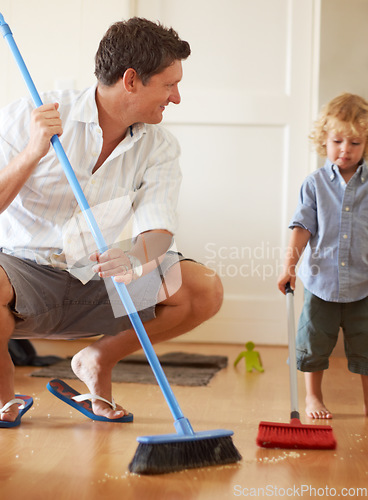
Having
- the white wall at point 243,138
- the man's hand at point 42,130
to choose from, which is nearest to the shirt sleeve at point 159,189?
the man's hand at point 42,130

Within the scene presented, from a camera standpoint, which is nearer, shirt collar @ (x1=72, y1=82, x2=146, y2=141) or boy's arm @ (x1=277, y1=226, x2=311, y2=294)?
shirt collar @ (x1=72, y1=82, x2=146, y2=141)

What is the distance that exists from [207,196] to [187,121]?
33 cm

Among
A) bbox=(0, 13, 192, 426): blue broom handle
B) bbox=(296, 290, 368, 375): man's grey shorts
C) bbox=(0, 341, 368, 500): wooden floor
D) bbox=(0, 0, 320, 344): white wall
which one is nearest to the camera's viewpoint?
bbox=(0, 341, 368, 500): wooden floor

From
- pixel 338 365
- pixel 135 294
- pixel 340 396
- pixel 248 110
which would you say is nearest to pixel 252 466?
pixel 135 294

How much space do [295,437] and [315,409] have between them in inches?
14.6

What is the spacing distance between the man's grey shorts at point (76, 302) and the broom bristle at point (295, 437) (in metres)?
0.37

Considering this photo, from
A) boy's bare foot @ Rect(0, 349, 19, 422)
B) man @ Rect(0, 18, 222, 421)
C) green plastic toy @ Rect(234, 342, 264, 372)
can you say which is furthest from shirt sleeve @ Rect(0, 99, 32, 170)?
green plastic toy @ Rect(234, 342, 264, 372)

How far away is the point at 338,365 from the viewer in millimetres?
2379

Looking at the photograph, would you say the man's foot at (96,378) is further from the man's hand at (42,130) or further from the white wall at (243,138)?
the white wall at (243,138)

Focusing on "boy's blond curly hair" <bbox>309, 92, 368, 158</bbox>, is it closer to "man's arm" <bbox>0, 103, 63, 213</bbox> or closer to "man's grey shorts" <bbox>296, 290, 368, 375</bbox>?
"man's grey shorts" <bbox>296, 290, 368, 375</bbox>

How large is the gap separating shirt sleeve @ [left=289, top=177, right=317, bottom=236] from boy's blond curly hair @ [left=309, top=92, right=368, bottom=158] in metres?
0.15

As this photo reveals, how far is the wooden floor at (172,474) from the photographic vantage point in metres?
1.02

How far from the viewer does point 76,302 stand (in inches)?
57.7

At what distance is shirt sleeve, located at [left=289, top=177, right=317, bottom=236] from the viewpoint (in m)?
1.79
